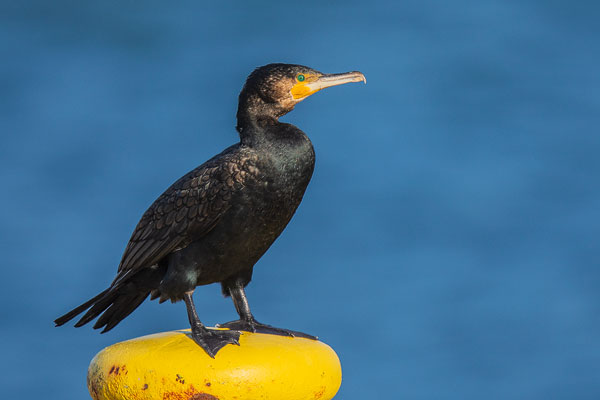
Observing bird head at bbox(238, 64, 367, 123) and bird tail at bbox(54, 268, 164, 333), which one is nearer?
bird head at bbox(238, 64, 367, 123)

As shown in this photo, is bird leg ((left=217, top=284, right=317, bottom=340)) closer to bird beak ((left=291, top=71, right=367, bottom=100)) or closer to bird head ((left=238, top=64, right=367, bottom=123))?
bird head ((left=238, top=64, right=367, bottom=123))

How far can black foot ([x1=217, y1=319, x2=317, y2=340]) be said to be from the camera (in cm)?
447

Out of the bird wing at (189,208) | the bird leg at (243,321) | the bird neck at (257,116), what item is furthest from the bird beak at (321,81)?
the bird leg at (243,321)

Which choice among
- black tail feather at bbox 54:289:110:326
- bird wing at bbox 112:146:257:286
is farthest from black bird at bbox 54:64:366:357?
black tail feather at bbox 54:289:110:326

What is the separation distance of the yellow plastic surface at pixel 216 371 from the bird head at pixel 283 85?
1184 mm

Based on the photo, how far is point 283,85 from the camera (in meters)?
4.45

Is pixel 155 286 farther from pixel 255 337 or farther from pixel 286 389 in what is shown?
pixel 286 389

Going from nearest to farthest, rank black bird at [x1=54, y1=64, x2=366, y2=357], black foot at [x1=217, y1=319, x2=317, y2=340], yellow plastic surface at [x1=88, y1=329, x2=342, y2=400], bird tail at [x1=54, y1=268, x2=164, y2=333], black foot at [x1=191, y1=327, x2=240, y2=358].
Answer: yellow plastic surface at [x1=88, y1=329, x2=342, y2=400]
black foot at [x1=191, y1=327, x2=240, y2=358]
black bird at [x1=54, y1=64, x2=366, y2=357]
black foot at [x1=217, y1=319, x2=317, y2=340]
bird tail at [x1=54, y1=268, x2=164, y2=333]

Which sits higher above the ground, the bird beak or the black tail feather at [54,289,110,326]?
the bird beak

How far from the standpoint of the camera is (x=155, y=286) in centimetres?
466

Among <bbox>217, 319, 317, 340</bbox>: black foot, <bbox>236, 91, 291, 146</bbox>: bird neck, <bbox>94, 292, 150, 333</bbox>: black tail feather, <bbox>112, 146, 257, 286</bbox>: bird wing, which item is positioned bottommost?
<bbox>217, 319, 317, 340</bbox>: black foot

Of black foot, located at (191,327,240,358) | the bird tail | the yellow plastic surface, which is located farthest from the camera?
the bird tail

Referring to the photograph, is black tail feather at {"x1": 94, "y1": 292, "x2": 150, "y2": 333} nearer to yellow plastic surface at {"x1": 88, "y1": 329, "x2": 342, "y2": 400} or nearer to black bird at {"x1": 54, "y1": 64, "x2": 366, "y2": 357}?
black bird at {"x1": 54, "y1": 64, "x2": 366, "y2": 357}

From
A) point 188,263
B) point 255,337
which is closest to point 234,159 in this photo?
point 188,263
